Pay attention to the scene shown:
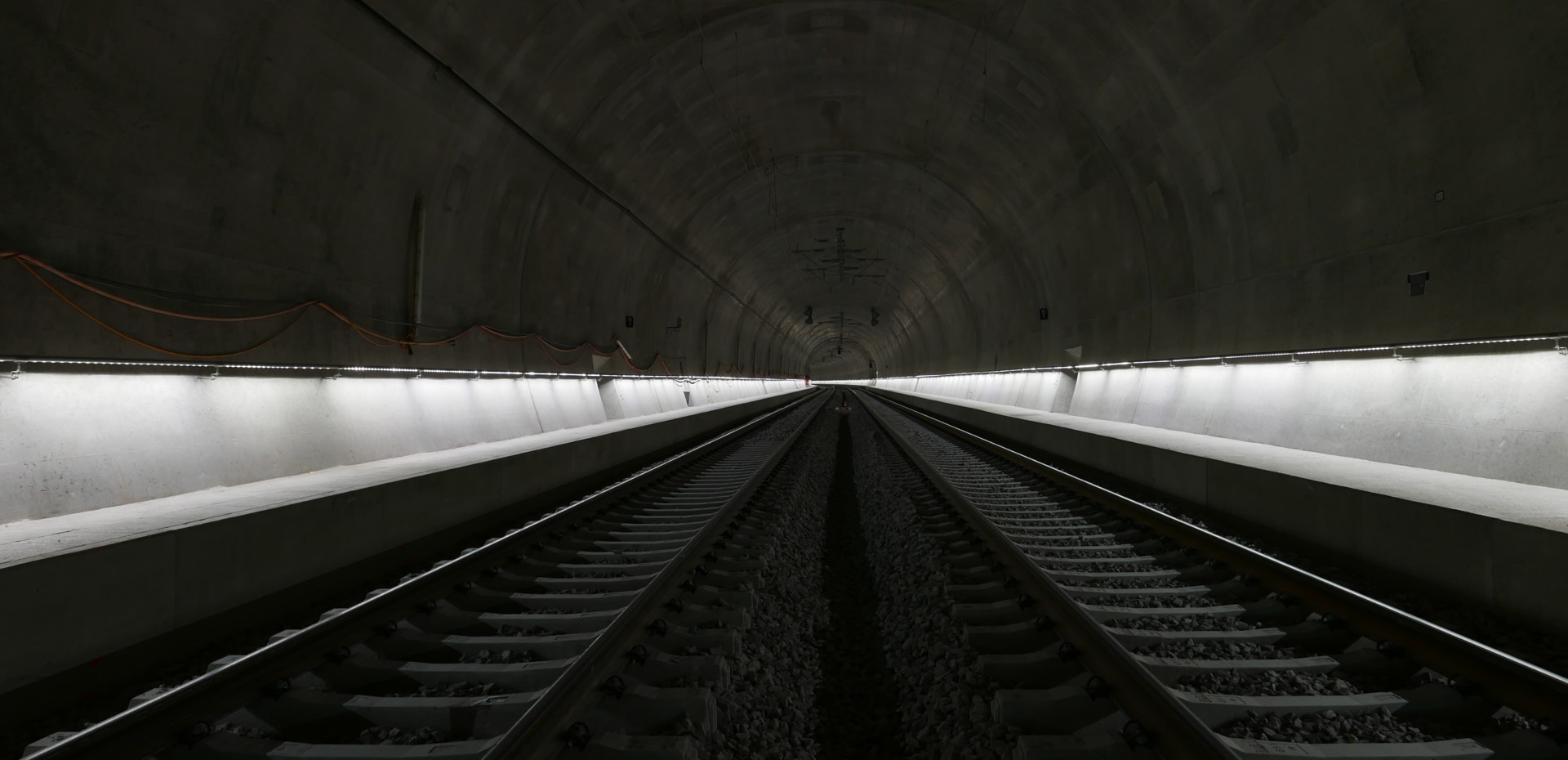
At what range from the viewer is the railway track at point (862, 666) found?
2467 millimetres

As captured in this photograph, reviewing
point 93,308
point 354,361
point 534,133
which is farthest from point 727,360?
point 93,308

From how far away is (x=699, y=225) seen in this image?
18953 millimetres

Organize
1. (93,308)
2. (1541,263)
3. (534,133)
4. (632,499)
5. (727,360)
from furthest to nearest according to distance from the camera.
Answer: (727,360) → (534,133) → (632,499) → (1541,263) → (93,308)

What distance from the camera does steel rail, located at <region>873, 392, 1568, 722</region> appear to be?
2.66m

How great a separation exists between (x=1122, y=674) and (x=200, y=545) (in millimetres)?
5260

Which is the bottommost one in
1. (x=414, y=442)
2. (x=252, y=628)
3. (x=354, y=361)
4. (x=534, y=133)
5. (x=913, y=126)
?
(x=252, y=628)

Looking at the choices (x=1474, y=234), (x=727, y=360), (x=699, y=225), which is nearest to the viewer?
(x=1474, y=234)

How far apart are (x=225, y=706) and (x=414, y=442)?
6243 millimetres

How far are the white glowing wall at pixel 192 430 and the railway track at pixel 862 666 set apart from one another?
2.98 meters

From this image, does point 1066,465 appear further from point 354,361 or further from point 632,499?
point 354,361

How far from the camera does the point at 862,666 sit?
3900 millimetres

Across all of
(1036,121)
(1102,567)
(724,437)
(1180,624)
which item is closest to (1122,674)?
(1180,624)

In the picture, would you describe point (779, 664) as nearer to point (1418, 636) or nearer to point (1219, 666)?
point (1219, 666)

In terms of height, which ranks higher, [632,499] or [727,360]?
[727,360]
